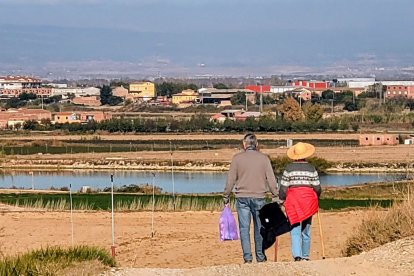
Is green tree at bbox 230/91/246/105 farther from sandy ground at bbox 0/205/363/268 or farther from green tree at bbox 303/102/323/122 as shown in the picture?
sandy ground at bbox 0/205/363/268

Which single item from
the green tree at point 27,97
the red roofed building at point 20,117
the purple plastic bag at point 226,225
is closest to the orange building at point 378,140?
the red roofed building at point 20,117

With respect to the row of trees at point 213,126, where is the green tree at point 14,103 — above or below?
below

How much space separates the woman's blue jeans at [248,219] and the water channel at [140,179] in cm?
2252

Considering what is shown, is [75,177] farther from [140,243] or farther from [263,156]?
[263,156]

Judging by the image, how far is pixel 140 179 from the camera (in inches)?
1480

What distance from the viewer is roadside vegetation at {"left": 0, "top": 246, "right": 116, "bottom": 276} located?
26.1ft

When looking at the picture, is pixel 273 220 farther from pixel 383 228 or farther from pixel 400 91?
pixel 400 91

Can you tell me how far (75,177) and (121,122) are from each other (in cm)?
2828

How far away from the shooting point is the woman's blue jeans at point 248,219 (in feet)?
28.2

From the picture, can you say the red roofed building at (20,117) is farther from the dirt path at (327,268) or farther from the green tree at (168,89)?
the dirt path at (327,268)

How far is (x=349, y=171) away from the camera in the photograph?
41719 mm

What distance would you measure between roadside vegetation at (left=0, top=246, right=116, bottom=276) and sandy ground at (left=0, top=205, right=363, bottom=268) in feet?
5.37

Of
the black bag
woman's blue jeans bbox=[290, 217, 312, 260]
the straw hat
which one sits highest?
the straw hat

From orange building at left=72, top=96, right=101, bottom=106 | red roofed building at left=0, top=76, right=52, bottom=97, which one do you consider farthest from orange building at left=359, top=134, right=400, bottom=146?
red roofed building at left=0, top=76, right=52, bottom=97
